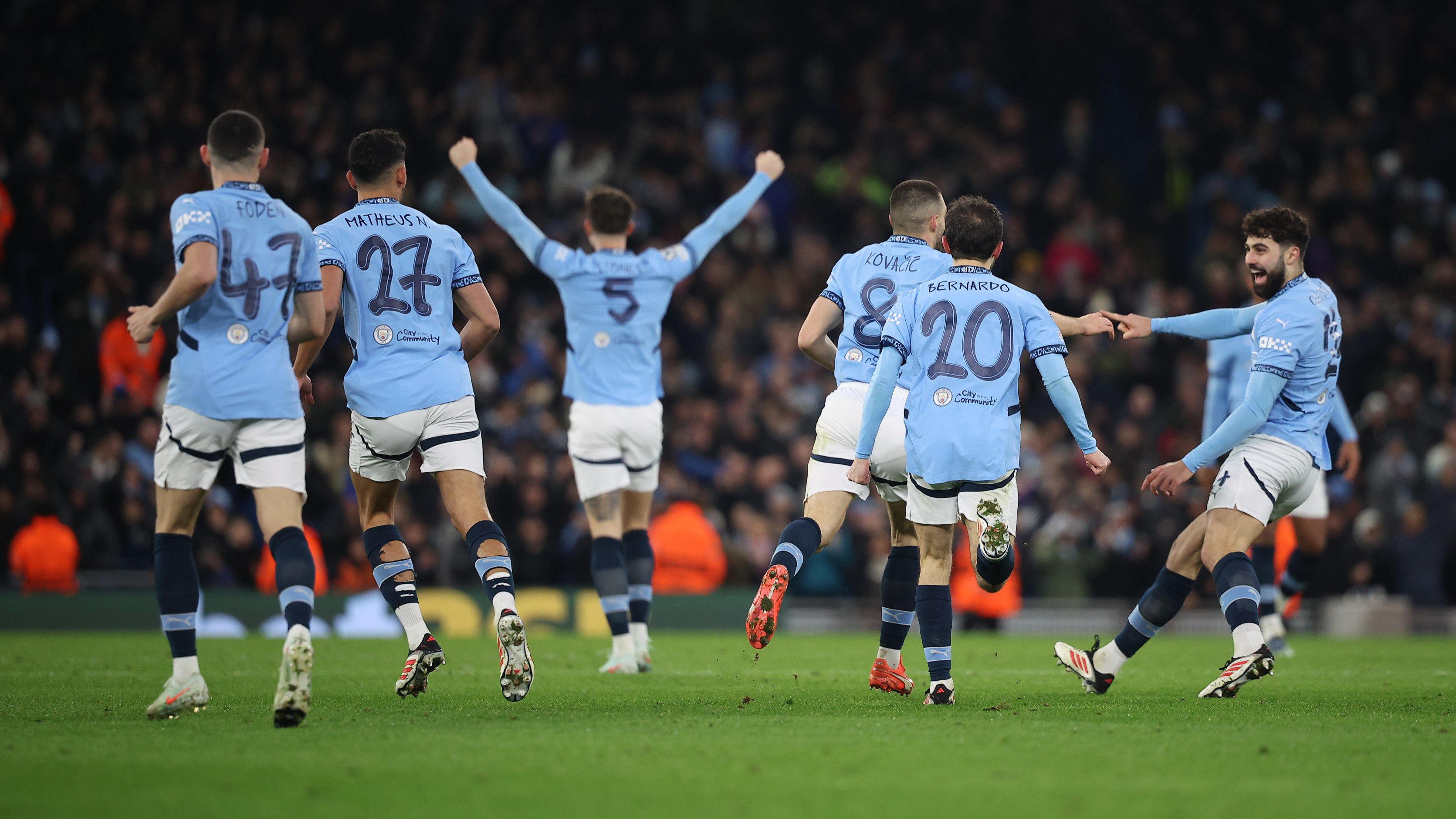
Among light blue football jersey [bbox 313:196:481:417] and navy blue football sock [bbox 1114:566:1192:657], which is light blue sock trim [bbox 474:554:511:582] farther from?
navy blue football sock [bbox 1114:566:1192:657]

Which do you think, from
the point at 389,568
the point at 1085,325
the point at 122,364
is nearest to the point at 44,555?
the point at 122,364

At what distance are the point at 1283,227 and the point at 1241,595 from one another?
1812 mm

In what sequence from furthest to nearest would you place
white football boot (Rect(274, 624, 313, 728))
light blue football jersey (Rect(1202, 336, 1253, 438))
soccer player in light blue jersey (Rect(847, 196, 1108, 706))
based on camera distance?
light blue football jersey (Rect(1202, 336, 1253, 438))
soccer player in light blue jersey (Rect(847, 196, 1108, 706))
white football boot (Rect(274, 624, 313, 728))

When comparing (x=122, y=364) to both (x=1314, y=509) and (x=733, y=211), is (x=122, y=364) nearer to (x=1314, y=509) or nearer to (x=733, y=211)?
(x=733, y=211)

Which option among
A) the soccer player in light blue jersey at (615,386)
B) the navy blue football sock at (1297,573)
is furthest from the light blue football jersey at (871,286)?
the navy blue football sock at (1297,573)

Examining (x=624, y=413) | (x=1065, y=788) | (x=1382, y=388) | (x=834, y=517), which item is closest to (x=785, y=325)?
(x=1382, y=388)

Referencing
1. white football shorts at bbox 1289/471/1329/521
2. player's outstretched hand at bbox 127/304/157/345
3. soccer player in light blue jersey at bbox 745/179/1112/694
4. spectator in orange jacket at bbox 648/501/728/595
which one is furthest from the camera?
spectator in orange jacket at bbox 648/501/728/595

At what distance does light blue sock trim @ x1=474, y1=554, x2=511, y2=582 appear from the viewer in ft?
22.7

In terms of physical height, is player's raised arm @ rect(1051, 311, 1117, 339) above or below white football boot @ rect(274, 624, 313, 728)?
above

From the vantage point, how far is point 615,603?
8.82 m

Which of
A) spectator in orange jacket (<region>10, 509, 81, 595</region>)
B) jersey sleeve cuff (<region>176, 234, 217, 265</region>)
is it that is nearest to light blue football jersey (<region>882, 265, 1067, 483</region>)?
jersey sleeve cuff (<region>176, 234, 217, 265</region>)

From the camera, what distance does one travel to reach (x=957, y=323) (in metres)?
6.78

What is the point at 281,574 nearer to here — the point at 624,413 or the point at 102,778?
the point at 102,778

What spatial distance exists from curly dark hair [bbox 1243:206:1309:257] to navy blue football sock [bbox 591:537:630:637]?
401 centimetres
